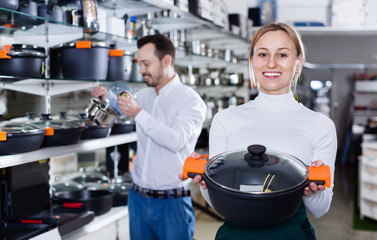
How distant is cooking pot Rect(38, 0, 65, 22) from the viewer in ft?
6.17

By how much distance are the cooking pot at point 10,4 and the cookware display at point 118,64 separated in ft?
2.11

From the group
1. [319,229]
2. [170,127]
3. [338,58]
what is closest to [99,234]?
[170,127]

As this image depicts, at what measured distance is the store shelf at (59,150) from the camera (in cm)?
163

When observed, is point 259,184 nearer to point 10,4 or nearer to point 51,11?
point 10,4

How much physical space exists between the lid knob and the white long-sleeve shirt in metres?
0.95

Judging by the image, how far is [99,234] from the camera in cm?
223

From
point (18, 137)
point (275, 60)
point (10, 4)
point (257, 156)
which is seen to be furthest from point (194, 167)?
point (10, 4)

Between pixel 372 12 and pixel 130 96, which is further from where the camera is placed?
pixel 372 12

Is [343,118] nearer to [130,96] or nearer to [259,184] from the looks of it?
[130,96]

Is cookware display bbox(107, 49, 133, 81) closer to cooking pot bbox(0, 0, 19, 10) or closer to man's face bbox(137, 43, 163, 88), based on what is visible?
man's face bbox(137, 43, 163, 88)

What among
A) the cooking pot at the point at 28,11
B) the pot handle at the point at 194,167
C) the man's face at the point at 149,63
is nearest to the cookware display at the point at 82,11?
the cooking pot at the point at 28,11

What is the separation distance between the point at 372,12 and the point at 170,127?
159 inches

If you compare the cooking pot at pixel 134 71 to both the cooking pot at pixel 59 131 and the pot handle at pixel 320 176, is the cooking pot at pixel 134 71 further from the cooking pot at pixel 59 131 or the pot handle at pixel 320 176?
the pot handle at pixel 320 176

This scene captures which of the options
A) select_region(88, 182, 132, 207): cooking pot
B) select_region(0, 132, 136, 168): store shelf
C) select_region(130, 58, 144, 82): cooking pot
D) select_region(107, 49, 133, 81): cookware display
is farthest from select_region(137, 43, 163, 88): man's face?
select_region(88, 182, 132, 207): cooking pot
